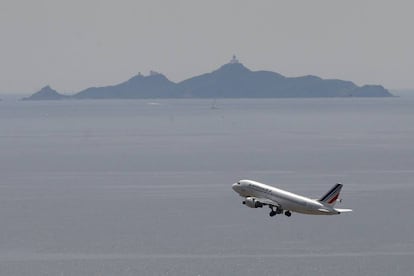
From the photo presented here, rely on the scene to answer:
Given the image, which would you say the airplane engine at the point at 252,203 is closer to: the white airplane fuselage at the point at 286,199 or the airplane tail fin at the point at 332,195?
the white airplane fuselage at the point at 286,199

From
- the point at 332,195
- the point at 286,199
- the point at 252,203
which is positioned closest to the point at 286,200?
the point at 286,199

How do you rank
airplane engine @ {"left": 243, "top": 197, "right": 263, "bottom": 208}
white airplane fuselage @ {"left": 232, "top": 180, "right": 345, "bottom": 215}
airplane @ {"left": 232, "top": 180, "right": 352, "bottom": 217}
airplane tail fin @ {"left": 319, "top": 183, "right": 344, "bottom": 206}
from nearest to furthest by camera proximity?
airplane tail fin @ {"left": 319, "top": 183, "right": 344, "bottom": 206} → airplane @ {"left": 232, "top": 180, "right": 352, "bottom": 217} → white airplane fuselage @ {"left": 232, "top": 180, "right": 345, "bottom": 215} → airplane engine @ {"left": 243, "top": 197, "right": 263, "bottom": 208}

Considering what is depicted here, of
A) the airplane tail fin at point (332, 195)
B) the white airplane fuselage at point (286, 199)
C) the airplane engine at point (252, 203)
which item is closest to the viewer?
the airplane tail fin at point (332, 195)

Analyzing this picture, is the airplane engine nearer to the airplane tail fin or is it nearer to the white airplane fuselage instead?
the white airplane fuselage

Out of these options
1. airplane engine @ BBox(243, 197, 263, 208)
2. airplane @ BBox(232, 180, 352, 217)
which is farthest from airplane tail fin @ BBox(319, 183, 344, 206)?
airplane engine @ BBox(243, 197, 263, 208)

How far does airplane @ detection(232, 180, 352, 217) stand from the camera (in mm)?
182750

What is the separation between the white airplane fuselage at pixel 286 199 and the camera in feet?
601

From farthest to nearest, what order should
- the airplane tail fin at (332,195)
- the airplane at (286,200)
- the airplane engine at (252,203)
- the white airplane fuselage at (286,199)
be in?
1. the airplane engine at (252,203)
2. the white airplane fuselage at (286,199)
3. the airplane at (286,200)
4. the airplane tail fin at (332,195)

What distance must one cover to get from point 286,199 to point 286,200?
0.20 m

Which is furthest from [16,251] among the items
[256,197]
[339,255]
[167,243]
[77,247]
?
[339,255]

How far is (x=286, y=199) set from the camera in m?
186

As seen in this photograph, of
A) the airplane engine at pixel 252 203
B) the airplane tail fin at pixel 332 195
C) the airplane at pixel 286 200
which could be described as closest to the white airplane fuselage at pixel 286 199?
the airplane at pixel 286 200

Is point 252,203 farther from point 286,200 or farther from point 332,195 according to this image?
point 332,195

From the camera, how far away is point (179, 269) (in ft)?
552
